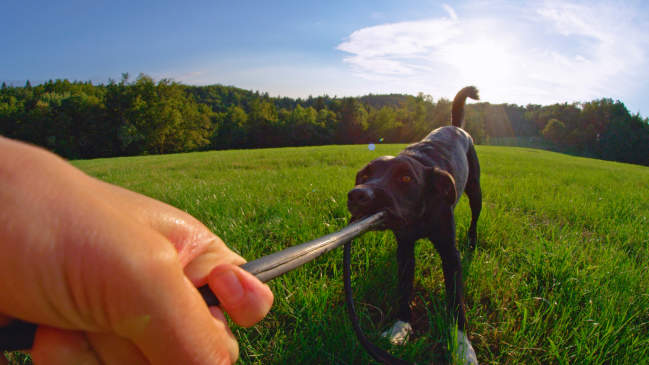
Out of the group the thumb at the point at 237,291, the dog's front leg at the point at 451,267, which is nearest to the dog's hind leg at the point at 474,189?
the dog's front leg at the point at 451,267

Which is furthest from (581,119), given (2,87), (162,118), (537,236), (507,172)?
(2,87)

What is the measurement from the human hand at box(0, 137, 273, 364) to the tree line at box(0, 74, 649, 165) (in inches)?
1958

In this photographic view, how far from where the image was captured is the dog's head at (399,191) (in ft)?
4.75

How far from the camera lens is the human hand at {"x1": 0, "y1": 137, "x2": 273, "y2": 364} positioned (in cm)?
42

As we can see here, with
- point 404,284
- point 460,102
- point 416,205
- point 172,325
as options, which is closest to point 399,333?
point 404,284

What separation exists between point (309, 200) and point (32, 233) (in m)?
3.89

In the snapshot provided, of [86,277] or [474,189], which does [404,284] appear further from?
[86,277]

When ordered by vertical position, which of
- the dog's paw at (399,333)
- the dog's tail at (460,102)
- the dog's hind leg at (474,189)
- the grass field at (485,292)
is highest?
the dog's tail at (460,102)

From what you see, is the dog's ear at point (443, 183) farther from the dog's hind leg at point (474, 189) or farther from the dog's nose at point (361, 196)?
the dog's hind leg at point (474, 189)

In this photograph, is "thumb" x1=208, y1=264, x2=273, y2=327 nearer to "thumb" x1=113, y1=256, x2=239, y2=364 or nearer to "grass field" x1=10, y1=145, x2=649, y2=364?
"thumb" x1=113, y1=256, x2=239, y2=364

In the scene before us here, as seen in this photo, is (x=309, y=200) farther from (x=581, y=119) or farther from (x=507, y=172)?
(x=581, y=119)

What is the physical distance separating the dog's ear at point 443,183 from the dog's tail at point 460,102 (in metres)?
2.17

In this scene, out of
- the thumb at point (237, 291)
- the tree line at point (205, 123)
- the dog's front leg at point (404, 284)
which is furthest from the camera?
the tree line at point (205, 123)

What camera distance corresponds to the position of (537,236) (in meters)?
3.05
